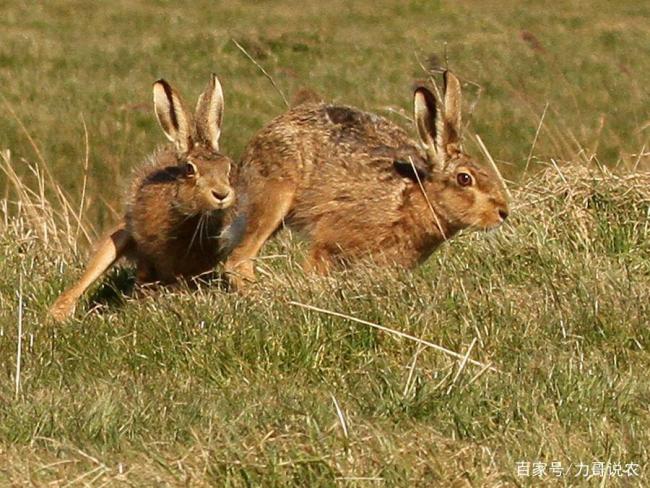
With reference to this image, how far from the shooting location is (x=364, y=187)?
282 inches

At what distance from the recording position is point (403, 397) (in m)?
4.59

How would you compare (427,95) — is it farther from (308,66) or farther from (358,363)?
(308,66)

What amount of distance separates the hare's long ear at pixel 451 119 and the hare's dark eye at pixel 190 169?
119 centimetres

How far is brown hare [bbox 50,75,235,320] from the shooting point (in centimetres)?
650

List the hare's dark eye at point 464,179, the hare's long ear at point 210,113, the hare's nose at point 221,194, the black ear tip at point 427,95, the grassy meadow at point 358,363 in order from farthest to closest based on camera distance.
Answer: the hare's dark eye at point 464,179 < the black ear tip at point 427,95 < the hare's long ear at point 210,113 < the hare's nose at point 221,194 < the grassy meadow at point 358,363

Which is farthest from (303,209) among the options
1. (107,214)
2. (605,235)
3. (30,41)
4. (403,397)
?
(30,41)

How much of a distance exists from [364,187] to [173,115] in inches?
40.7

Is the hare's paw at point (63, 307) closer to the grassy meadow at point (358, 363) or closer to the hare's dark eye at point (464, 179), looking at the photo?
the grassy meadow at point (358, 363)

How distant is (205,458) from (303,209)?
3.37 m

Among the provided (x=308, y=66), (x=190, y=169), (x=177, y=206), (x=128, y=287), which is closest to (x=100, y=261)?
(x=128, y=287)

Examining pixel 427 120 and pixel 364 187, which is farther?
pixel 364 187

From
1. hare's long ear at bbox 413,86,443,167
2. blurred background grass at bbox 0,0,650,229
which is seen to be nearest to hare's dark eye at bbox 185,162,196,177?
hare's long ear at bbox 413,86,443,167

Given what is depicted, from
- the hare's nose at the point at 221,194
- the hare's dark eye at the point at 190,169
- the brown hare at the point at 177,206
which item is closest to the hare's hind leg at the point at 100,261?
the brown hare at the point at 177,206

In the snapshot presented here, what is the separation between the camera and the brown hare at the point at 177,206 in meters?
6.50
